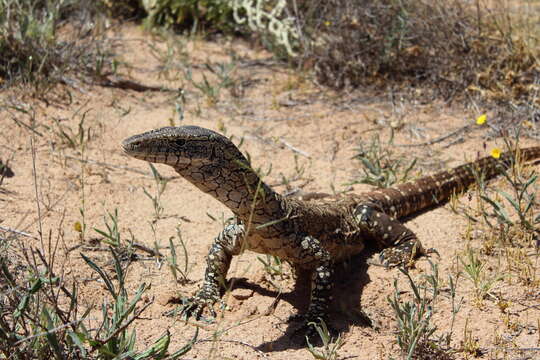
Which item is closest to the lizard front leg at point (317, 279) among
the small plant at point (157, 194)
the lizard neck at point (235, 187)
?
the lizard neck at point (235, 187)

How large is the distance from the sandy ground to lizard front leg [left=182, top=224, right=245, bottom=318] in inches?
6.2

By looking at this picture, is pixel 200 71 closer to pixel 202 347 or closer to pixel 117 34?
pixel 117 34

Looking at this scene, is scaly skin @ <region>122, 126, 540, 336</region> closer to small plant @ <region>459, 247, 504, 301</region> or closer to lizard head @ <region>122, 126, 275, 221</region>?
lizard head @ <region>122, 126, 275, 221</region>

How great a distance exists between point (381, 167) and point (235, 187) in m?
3.14

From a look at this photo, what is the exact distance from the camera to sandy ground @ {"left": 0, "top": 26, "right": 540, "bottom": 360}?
15.8 feet

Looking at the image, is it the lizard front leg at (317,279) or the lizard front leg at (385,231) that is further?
the lizard front leg at (385,231)

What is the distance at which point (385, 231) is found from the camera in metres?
6.13

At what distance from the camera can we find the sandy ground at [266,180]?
4812 millimetres

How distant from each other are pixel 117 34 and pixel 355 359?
7.34 meters

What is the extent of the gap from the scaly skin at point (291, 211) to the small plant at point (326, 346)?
277 mm

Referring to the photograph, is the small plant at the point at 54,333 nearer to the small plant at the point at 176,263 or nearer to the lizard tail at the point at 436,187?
the small plant at the point at 176,263

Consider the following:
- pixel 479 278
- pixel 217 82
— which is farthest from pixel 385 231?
pixel 217 82

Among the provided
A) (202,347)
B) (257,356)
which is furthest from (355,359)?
(202,347)

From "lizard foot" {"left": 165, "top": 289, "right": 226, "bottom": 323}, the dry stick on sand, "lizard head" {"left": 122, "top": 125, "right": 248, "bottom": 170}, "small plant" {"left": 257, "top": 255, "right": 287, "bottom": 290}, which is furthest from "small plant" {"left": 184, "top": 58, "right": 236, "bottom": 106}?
"lizard head" {"left": 122, "top": 125, "right": 248, "bottom": 170}
